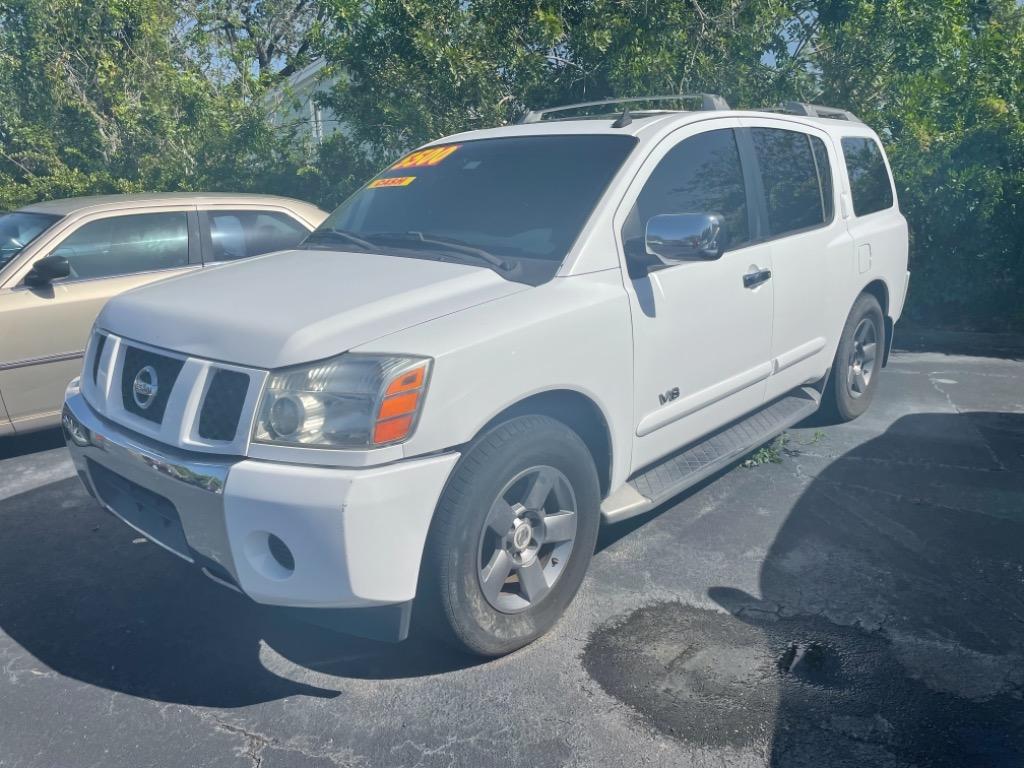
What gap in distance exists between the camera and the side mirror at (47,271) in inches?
205

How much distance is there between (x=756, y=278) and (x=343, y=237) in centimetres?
191

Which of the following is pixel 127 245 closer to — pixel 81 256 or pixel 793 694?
pixel 81 256

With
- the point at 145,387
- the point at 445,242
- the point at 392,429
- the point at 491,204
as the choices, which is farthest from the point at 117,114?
the point at 392,429

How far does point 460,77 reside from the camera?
7.91 m

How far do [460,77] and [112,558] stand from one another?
543 centimetres

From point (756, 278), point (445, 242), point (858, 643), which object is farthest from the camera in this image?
point (756, 278)

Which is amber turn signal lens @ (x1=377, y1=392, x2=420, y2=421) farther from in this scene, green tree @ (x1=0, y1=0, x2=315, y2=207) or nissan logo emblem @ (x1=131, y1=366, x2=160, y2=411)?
green tree @ (x1=0, y1=0, x2=315, y2=207)

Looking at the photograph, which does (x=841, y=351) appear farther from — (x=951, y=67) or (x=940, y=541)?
(x=951, y=67)

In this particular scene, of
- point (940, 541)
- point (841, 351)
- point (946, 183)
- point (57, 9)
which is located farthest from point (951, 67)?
point (57, 9)

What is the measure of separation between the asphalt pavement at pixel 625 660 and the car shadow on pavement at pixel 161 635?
0.01m

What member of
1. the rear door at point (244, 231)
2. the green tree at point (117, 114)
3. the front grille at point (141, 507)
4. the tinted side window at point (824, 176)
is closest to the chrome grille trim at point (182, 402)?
the front grille at point (141, 507)

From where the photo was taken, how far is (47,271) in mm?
5215

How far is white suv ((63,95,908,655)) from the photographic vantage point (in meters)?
2.60

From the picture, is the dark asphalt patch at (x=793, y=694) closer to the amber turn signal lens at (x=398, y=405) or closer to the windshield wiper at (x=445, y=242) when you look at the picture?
the amber turn signal lens at (x=398, y=405)
